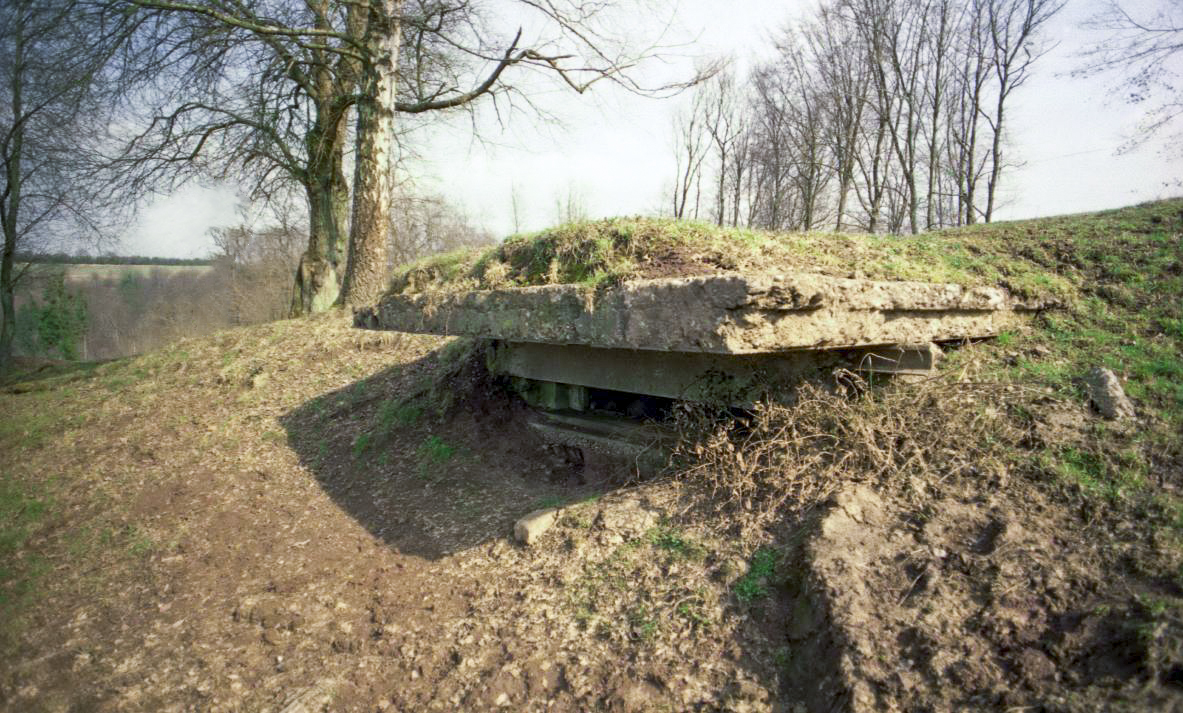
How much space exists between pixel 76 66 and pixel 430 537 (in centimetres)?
835

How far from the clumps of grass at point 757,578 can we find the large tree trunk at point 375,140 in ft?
25.0

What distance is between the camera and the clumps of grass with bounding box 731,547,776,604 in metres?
2.44

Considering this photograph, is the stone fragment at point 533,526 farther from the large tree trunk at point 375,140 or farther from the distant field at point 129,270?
the distant field at point 129,270

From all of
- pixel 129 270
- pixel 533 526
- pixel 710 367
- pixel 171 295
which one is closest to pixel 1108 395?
pixel 710 367

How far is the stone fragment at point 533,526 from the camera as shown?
3.20 metres

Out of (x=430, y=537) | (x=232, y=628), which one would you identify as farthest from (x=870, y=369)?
(x=232, y=628)

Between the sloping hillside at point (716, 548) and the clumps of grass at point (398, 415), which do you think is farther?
the clumps of grass at point (398, 415)

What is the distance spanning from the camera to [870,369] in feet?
10.2

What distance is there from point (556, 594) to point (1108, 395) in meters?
2.69

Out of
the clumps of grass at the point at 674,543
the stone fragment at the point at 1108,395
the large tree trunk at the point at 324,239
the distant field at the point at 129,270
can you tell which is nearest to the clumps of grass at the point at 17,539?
the clumps of grass at the point at 674,543

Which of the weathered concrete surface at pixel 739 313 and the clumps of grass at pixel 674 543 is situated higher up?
the weathered concrete surface at pixel 739 313

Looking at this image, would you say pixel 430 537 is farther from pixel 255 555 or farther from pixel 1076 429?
pixel 1076 429

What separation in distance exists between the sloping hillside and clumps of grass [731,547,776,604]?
0.01 m

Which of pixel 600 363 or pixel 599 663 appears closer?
pixel 599 663
